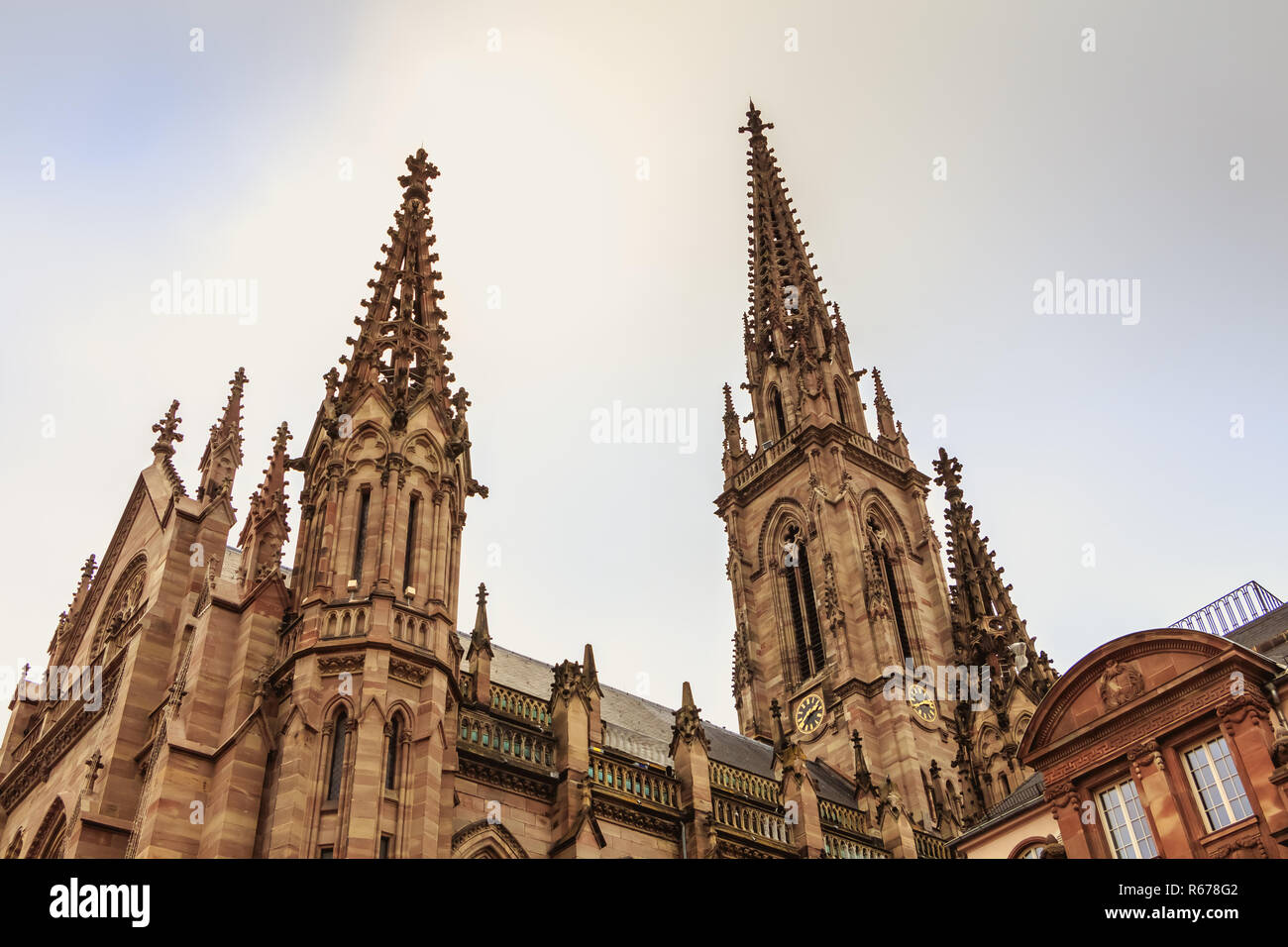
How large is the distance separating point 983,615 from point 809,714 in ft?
25.8

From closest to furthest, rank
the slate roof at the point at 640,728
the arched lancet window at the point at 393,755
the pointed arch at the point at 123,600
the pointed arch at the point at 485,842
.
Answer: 1. the arched lancet window at the point at 393,755
2. the pointed arch at the point at 485,842
3. the pointed arch at the point at 123,600
4. the slate roof at the point at 640,728

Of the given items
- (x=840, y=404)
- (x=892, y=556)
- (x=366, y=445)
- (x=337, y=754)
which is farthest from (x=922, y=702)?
(x=337, y=754)

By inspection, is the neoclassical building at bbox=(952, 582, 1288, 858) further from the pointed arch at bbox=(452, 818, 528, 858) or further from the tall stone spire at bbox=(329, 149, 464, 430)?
the tall stone spire at bbox=(329, 149, 464, 430)

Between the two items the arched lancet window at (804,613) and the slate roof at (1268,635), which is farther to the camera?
the arched lancet window at (804,613)

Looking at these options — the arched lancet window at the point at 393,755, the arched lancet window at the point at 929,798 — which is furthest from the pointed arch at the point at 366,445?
the arched lancet window at the point at 929,798

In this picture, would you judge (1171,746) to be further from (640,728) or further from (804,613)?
(804,613)

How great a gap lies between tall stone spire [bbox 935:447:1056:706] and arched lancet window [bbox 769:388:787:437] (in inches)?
351

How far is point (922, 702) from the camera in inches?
1795

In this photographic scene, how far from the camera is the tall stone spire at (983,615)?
139 ft

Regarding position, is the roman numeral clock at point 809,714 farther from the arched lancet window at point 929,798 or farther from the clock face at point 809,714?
the arched lancet window at point 929,798

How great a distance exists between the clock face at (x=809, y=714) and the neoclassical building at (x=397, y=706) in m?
0.12

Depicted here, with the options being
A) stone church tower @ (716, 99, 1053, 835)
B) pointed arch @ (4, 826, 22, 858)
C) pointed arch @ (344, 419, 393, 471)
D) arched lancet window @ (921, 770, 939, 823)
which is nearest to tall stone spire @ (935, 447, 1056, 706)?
stone church tower @ (716, 99, 1053, 835)
